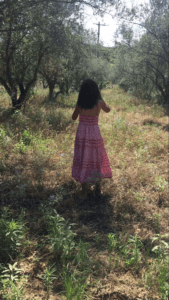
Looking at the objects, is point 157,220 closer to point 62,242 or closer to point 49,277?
point 62,242

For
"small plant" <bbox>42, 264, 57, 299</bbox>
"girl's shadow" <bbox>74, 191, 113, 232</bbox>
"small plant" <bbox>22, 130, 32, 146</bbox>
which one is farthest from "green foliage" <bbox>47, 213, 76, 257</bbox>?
"small plant" <bbox>22, 130, 32, 146</bbox>

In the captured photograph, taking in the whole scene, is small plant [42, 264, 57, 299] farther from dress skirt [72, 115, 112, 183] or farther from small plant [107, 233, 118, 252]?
dress skirt [72, 115, 112, 183]

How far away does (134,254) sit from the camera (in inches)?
87.3

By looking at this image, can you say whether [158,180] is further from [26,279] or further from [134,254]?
[26,279]

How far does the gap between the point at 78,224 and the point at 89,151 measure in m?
1.03

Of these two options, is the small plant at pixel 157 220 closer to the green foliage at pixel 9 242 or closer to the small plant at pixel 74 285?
the small plant at pixel 74 285

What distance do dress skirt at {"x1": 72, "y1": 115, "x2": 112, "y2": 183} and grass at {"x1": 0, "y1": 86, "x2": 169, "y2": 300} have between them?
0.40m

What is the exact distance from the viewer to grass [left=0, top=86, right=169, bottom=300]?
6.53 ft

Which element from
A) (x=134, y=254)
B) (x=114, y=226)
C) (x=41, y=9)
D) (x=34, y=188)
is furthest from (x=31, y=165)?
(x=41, y=9)

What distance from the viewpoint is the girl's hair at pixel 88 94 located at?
3.10 meters

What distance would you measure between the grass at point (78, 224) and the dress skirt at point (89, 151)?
0.40 meters

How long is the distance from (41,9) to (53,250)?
426cm

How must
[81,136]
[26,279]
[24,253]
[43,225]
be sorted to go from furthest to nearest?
1. [81,136]
2. [43,225]
3. [24,253]
4. [26,279]

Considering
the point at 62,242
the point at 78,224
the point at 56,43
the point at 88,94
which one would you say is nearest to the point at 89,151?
the point at 88,94
